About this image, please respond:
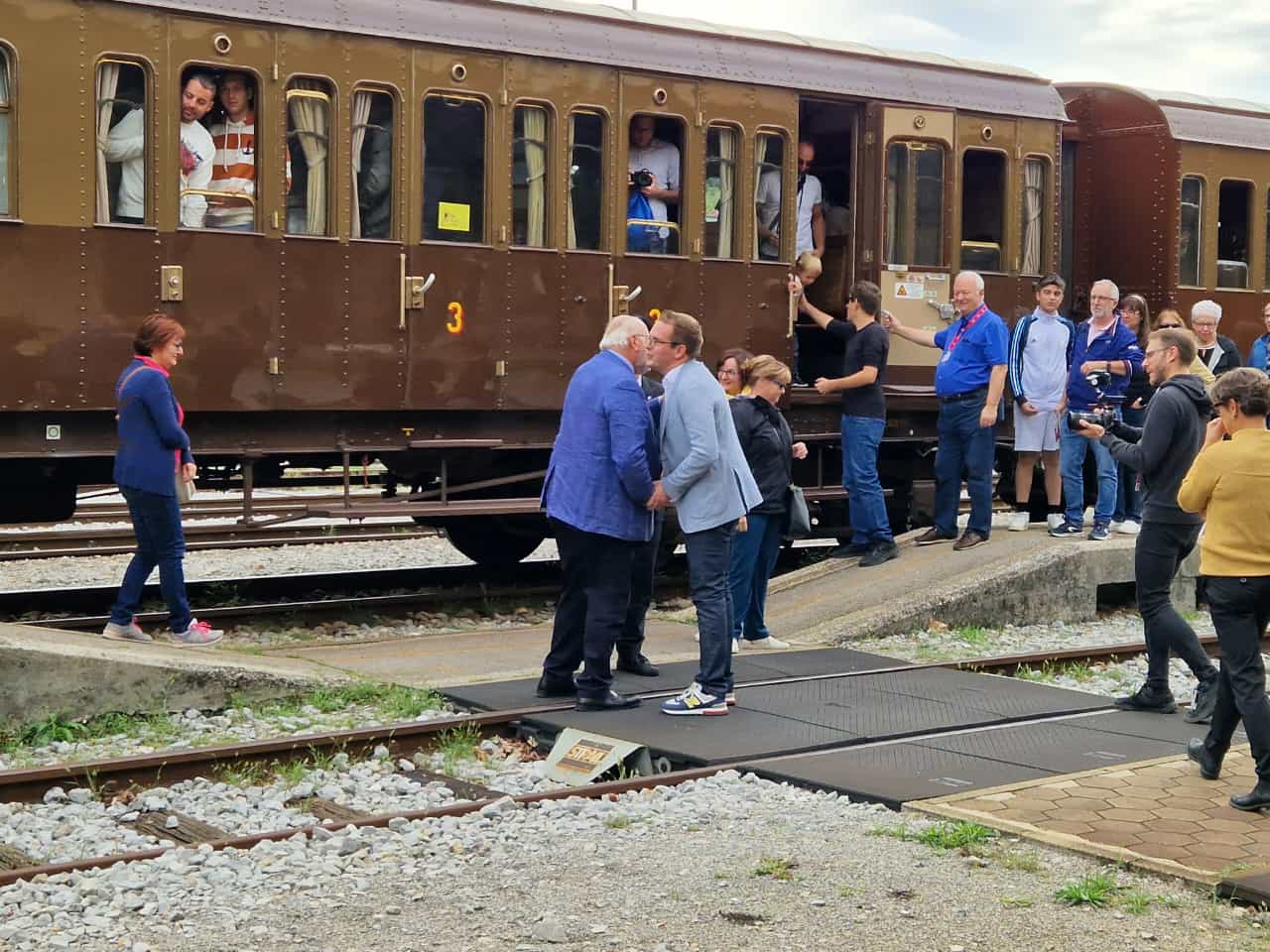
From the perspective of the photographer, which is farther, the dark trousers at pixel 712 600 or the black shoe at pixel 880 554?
the black shoe at pixel 880 554

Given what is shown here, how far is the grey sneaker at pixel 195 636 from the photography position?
396 inches

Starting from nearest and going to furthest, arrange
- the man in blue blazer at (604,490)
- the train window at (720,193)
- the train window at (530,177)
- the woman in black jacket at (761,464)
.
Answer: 1. the man in blue blazer at (604,490)
2. the woman in black jacket at (761,464)
3. the train window at (530,177)
4. the train window at (720,193)

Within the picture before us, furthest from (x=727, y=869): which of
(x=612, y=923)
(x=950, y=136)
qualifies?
(x=950, y=136)

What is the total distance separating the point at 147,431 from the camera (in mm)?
9820

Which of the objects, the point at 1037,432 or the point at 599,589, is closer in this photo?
the point at 599,589

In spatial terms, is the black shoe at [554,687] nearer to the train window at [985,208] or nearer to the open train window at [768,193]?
the open train window at [768,193]

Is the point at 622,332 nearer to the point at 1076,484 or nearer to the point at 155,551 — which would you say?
the point at 155,551

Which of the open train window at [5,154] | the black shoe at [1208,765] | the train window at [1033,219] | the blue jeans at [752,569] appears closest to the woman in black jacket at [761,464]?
the blue jeans at [752,569]

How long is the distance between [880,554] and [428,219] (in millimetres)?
4029

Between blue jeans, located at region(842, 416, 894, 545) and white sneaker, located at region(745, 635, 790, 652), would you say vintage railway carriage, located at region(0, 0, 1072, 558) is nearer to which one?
blue jeans, located at region(842, 416, 894, 545)

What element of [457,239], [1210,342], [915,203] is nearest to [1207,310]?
[1210,342]

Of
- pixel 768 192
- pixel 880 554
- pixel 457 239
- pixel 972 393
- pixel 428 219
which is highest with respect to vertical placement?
pixel 768 192

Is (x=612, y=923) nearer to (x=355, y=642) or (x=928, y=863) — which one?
(x=928, y=863)

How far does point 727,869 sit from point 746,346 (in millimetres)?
7754
